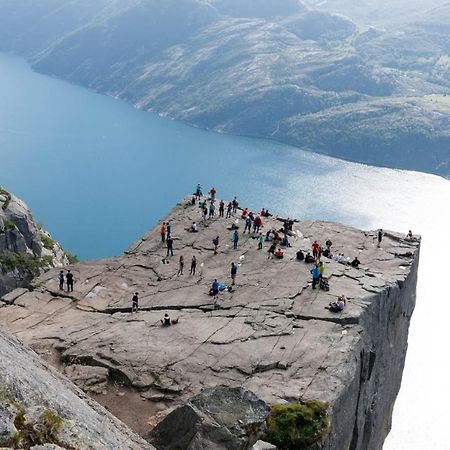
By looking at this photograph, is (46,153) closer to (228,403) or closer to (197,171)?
(197,171)

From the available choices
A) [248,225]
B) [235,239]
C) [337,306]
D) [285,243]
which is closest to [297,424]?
[337,306]

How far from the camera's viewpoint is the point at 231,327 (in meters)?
32.9

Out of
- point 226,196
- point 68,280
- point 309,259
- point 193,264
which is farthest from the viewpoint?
point 226,196

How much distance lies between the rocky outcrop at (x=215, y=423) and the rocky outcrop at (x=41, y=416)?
3167 millimetres

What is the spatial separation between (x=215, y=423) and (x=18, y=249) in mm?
37204

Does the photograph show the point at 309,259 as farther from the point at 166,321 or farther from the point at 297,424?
the point at 297,424

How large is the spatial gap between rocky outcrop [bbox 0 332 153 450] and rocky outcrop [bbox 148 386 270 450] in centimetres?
317

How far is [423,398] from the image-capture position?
79.5 meters

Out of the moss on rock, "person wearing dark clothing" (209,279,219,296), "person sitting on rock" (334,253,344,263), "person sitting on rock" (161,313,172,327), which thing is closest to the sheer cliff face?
the moss on rock

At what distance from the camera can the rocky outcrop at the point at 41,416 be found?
36.5 ft

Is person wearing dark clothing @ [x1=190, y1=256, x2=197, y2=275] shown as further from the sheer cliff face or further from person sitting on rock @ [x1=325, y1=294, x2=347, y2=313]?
the sheer cliff face

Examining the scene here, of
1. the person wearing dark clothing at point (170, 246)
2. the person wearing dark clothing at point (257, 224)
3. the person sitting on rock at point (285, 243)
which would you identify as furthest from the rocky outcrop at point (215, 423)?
Answer: the person wearing dark clothing at point (257, 224)

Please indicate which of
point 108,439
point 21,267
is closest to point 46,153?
point 21,267

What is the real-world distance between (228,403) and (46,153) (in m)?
176
